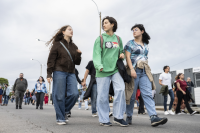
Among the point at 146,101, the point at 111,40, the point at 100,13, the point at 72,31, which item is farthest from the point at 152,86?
the point at 100,13

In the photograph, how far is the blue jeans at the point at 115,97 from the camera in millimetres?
3902

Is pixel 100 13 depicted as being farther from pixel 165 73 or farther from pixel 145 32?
pixel 145 32

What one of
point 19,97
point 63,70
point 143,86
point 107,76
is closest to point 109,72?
point 107,76

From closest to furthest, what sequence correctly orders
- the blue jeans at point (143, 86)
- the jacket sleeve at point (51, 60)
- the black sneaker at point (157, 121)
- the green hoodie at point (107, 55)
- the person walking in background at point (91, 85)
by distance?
the black sneaker at point (157, 121)
the green hoodie at point (107, 55)
the blue jeans at point (143, 86)
the jacket sleeve at point (51, 60)
the person walking in background at point (91, 85)

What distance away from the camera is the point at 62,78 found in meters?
4.31

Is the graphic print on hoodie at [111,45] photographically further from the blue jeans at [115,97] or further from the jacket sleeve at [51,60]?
the jacket sleeve at [51,60]

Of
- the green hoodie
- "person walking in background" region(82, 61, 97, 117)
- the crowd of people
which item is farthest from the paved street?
"person walking in background" region(82, 61, 97, 117)

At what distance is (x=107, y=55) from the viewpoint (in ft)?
13.4

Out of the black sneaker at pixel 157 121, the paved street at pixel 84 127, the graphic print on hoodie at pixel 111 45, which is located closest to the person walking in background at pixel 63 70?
the paved street at pixel 84 127

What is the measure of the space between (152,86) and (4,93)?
1620cm

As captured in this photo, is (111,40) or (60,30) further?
(60,30)

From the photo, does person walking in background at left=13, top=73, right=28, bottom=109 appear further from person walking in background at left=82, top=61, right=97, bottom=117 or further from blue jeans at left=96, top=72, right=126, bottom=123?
blue jeans at left=96, top=72, right=126, bottom=123

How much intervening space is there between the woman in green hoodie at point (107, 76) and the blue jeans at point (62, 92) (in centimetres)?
64

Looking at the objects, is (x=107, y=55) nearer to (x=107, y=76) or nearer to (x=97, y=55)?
(x=97, y=55)
